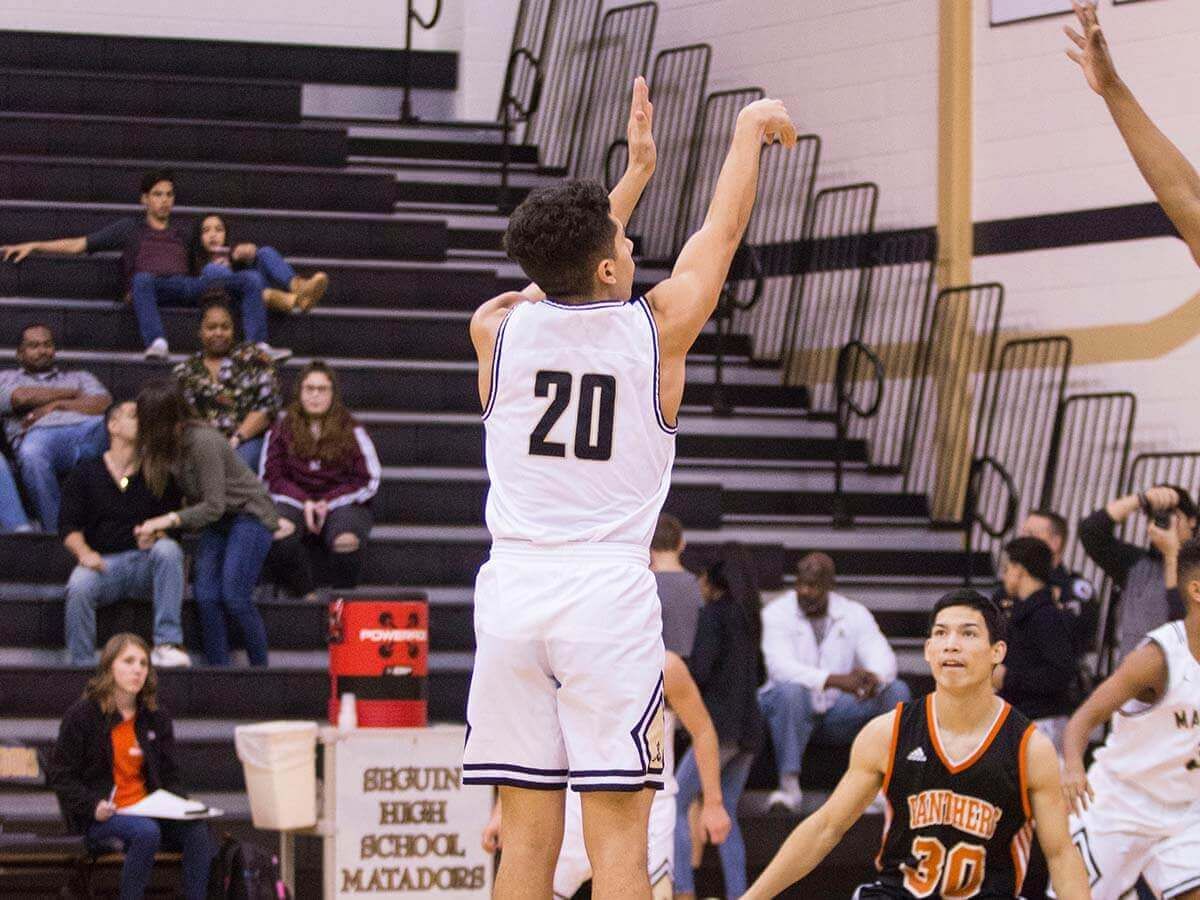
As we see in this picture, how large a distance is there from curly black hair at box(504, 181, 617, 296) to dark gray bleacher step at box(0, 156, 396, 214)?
875cm

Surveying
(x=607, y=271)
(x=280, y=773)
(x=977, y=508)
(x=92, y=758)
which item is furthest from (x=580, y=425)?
(x=977, y=508)

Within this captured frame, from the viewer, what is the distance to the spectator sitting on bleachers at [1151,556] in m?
8.71

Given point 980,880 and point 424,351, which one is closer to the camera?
point 980,880

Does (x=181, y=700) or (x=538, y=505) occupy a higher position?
(x=538, y=505)

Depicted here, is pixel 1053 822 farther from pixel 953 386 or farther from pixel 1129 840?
A: pixel 953 386

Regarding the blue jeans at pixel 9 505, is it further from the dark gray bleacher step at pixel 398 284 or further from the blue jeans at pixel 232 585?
the dark gray bleacher step at pixel 398 284

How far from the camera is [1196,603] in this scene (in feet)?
18.0

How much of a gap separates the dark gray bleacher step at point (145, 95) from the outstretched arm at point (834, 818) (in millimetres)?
9352

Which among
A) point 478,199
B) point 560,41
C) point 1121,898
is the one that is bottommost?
point 1121,898

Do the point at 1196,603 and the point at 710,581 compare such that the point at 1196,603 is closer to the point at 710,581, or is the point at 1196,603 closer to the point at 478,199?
the point at 710,581

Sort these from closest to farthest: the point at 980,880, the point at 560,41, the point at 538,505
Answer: the point at 538,505, the point at 980,880, the point at 560,41

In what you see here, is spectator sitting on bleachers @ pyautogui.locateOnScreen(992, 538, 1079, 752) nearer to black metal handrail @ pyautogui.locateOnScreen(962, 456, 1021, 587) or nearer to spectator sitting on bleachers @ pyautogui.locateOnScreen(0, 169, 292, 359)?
black metal handrail @ pyautogui.locateOnScreen(962, 456, 1021, 587)

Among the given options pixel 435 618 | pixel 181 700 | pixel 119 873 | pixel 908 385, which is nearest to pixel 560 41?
pixel 908 385

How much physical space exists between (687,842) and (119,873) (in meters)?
2.32
